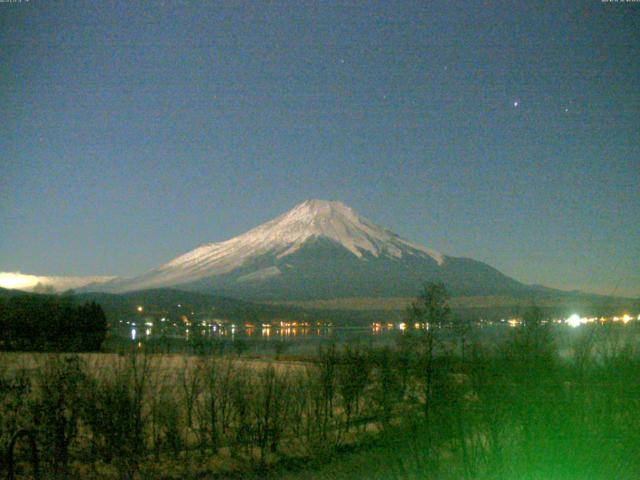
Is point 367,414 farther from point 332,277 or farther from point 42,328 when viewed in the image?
point 332,277

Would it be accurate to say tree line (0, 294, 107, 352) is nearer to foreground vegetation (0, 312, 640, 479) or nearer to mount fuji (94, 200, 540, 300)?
foreground vegetation (0, 312, 640, 479)

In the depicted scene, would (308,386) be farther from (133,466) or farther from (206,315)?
(206,315)

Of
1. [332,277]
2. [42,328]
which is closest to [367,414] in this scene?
[42,328]

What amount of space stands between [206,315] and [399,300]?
5337 cm

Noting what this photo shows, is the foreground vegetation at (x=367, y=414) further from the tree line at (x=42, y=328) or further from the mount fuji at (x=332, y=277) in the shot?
the mount fuji at (x=332, y=277)

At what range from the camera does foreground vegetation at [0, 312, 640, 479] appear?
169 inches

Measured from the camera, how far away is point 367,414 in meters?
12.7

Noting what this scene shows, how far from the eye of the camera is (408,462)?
4750mm

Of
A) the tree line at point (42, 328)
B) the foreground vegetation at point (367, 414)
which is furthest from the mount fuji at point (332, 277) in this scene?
the foreground vegetation at point (367, 414)

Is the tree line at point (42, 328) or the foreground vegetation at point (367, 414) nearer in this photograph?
the foreground vegetation at point (367, 414)

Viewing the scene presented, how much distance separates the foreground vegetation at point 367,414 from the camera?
169 inches

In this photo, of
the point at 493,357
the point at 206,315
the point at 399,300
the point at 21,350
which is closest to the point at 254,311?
the point at 206,315

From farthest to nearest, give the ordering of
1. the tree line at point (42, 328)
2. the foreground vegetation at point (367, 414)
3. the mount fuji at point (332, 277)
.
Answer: the mount fuji at point (332, 277) < the tree line at point (42, 328) < the foreground vegetation at point (367, 414)

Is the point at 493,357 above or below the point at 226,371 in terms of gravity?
above
